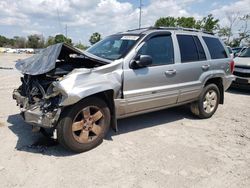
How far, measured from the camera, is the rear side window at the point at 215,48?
18.5 feet

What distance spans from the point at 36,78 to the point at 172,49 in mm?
2576

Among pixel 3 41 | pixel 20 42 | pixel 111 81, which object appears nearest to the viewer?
pixel 111 81

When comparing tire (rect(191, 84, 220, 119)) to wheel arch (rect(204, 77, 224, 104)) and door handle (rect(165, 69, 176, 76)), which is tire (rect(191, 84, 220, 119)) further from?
door handle (rect(165, 69, 176, 76))

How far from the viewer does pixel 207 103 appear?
5.73 m

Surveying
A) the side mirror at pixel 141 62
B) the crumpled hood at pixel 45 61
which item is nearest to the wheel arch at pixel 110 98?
the side mirror at pixel 141 62

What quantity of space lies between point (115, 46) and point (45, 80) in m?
1.49

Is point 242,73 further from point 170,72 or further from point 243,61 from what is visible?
point 170,72

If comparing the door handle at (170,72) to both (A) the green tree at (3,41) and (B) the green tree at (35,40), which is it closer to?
(B) the green tree at (35,40)

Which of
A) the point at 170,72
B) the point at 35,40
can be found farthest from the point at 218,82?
the point at 35,40

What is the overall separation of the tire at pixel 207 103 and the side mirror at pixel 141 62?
6.54ft

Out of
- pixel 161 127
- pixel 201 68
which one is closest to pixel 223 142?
Answer: pixel 161 127

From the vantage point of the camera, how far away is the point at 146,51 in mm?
4383

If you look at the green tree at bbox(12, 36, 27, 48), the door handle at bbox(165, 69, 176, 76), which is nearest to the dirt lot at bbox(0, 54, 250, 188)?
the door handle at bbox(165, 69, 176, 76)

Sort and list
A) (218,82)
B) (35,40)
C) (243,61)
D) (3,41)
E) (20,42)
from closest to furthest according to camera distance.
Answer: (218,82), (243,61), (35,40), (20,42), (3,41)
